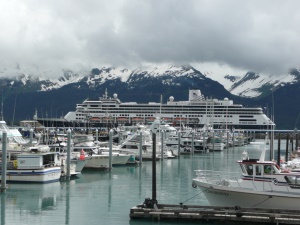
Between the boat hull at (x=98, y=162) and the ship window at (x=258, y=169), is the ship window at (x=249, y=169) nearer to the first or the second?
the ship window at (x=258, y=169)

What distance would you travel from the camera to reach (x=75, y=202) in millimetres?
35531

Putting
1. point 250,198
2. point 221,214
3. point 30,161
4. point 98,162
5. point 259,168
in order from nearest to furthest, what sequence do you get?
1. point 221,214
2. point 250,198
3. point 259,168
4. point 30,161
5. point 98,162

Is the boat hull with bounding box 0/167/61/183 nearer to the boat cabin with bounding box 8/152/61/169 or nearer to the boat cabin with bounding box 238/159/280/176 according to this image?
the boat cabin with bounding box 8/152/61/169

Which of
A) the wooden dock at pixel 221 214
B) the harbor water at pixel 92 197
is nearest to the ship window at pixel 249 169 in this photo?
the wooden dock at pixel 221 214

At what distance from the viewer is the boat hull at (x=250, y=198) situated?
94.1 feet

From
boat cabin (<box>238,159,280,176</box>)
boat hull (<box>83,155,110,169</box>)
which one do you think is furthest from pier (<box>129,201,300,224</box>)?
boat hull (<box>83,155,110,169</box>)

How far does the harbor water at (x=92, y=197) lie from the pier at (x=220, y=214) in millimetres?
331

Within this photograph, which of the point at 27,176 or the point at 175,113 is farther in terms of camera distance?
the point at 175,113

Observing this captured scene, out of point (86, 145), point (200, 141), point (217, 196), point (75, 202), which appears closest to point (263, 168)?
point (217, 196)

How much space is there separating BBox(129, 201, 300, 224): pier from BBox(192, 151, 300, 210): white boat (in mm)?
1348

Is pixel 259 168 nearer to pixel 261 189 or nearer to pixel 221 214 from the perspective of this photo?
pixel 261 189

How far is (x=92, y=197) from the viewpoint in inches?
1490

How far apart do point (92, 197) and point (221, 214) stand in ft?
42.6

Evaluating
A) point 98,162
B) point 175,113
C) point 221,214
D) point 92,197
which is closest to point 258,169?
point 221,214
